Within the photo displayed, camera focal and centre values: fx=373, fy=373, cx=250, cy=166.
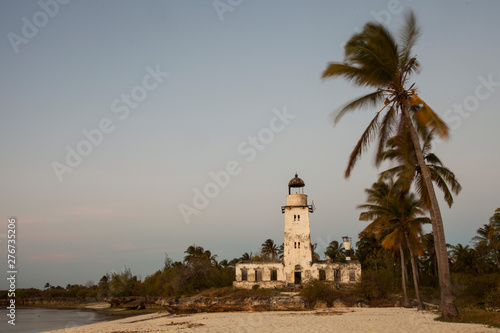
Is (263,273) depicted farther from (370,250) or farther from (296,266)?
(370,250)

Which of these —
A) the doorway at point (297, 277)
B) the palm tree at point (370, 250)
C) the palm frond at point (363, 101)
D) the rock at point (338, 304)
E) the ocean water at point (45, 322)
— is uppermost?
the palm frond at point (363, 101)

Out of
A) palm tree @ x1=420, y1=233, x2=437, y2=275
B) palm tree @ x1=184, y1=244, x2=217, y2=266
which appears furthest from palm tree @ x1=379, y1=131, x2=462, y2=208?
palm tree @ x1=184, y1=244, x2=217, y2=266

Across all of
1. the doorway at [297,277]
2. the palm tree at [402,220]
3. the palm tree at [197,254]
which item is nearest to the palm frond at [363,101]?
the palm tree at [402,220]

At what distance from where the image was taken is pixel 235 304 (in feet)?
92.2

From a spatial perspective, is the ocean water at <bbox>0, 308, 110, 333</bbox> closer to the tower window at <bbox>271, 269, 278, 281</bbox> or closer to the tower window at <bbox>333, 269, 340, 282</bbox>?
the tower window at <bbox>271, 269, 278, 281</bbox>

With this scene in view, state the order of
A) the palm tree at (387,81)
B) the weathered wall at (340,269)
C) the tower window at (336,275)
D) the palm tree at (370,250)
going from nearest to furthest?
the palm tree at (387,81), the weathered wall at (340,269), the tower window at (336,275), the palm tree at (370,250)

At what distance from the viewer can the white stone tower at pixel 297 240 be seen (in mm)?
37094

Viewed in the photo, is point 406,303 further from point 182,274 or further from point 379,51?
point 182,274

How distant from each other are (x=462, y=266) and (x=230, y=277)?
90.2 ft

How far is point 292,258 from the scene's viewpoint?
37500 mm

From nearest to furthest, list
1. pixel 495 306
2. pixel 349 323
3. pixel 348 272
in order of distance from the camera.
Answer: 1. pixel 349 323
2. pixel 495 306
3. pixel 348 272

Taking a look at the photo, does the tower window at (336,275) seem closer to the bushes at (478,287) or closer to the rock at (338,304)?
the rock at (338,304)

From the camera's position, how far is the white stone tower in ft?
122

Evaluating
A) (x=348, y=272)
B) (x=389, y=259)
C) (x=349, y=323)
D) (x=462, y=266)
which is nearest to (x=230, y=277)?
(x=348, y=272)
